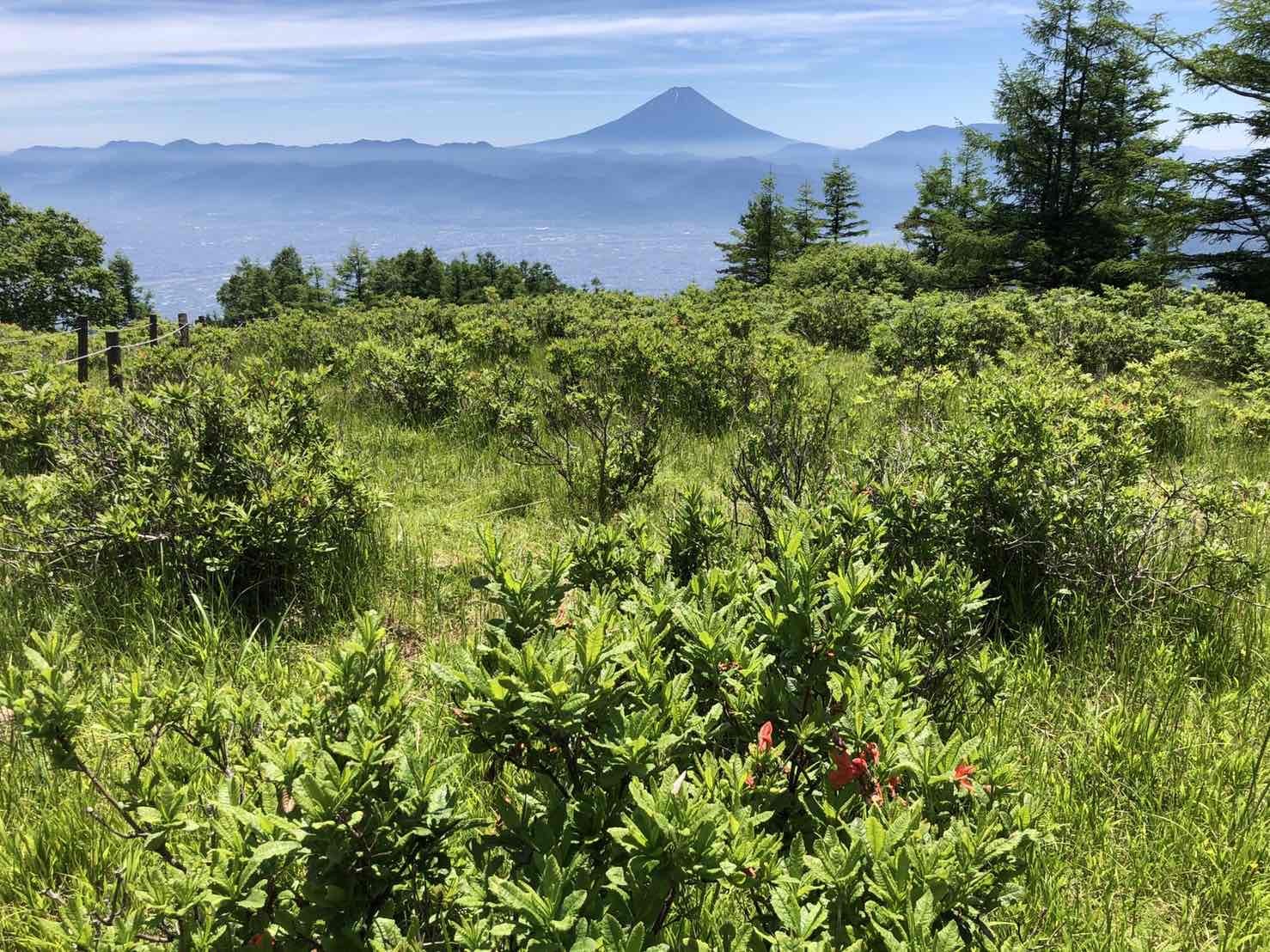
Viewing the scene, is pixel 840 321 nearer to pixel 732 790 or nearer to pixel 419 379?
pixel 419 379

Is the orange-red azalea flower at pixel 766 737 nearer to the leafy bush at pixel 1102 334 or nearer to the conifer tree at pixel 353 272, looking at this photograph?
the leafy bush at pixel 1102 334

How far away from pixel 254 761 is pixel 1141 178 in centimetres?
2759

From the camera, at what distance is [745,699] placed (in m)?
1.80

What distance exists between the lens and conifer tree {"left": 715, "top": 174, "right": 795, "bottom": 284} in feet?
151

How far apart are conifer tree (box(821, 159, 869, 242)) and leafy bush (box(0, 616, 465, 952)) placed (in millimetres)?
56210

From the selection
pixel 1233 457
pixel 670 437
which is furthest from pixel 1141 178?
pixel 670 437

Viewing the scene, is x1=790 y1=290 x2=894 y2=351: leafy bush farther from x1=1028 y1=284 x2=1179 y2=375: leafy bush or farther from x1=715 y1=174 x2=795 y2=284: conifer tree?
x1=715 y1=174 x2=795 y2=284: conifer tree

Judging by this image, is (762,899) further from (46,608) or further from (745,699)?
(46,608)

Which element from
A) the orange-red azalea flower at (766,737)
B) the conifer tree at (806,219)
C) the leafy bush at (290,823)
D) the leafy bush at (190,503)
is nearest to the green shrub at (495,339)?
the leafy bush at (190,503)

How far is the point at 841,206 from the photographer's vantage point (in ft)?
182

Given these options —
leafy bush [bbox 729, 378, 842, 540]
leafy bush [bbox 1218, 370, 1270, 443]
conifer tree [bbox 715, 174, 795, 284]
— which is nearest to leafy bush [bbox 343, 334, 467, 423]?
leafy bush [bbox 729, 378, 842, 540]

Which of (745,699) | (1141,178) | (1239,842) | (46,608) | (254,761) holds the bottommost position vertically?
(1239,842)

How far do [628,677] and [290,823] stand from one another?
80cm

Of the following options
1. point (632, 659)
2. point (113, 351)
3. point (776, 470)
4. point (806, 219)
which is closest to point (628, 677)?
point (632, 659)
